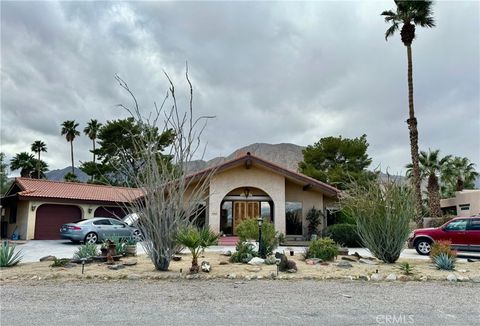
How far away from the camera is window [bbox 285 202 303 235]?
22.7 metres

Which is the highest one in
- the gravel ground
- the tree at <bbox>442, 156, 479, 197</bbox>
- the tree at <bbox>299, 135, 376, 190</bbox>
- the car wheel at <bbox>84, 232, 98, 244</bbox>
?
the tree at <bbox>299, 135, 376, 190</bbox>

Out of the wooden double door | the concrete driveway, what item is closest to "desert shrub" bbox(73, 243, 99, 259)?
the concrete driveway

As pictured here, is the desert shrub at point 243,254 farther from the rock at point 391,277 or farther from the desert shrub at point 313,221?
the desert shrub at point 313,221

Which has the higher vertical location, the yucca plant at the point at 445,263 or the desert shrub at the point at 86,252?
the desert shrub at the point at 86,252

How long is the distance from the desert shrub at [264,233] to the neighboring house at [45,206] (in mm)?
10837

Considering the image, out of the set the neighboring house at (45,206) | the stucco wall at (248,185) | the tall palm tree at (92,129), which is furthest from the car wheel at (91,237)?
the tall palm tree at (92,129)

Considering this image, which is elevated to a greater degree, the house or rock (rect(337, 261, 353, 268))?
the house

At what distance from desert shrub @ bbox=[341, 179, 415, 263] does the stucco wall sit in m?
9.50

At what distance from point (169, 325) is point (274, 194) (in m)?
16.6

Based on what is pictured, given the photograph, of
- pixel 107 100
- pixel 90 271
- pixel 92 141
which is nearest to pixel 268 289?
pixel 90 271

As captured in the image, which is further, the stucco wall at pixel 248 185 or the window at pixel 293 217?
the window at pixel 293 217

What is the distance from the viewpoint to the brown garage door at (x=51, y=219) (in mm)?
24125

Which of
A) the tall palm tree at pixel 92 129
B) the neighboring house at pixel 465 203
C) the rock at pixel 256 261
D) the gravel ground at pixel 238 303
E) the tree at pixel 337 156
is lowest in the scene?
the gravel ground at pixel 238 303

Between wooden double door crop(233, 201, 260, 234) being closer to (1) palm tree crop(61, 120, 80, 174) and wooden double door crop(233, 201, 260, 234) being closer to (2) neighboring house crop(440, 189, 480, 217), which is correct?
(2) neighboring house crop(440, 189, 480, 217)
